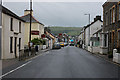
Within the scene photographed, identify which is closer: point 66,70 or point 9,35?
point 66,70

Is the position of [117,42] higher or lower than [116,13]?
lower

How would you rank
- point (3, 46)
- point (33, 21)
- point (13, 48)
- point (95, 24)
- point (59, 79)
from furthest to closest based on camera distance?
1. point (95, 24)
2. point (33, 21)
3. point (13, 48)
4. point (3, 46)
5. point (59, 79)

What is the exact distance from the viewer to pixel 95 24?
5997 centimetres

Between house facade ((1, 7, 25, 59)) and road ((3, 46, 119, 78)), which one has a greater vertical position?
house facade ((1, 7, 25, 59))

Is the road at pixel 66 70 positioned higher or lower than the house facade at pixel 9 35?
lower

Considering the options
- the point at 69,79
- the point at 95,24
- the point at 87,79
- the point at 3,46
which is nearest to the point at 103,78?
the point at 87,79

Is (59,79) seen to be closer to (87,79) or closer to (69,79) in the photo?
(69,79)

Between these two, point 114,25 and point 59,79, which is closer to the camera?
point 59,79

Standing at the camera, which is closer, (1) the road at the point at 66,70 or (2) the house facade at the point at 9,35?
(1) the road at the point at 66,70

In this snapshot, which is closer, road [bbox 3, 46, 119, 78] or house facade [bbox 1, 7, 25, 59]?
road [bbox 3, 46, 119, 78]

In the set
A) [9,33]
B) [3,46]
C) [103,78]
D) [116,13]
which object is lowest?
[103,78]

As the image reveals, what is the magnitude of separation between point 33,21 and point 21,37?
22.9m

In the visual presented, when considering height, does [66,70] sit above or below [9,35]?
below

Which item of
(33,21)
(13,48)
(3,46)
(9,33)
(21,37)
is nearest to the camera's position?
(3,46)
